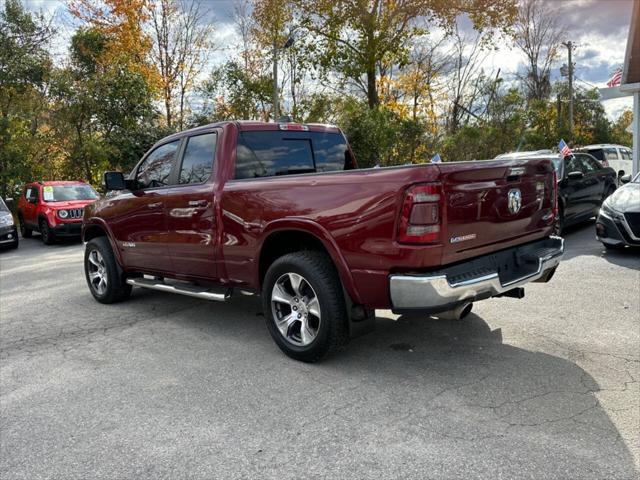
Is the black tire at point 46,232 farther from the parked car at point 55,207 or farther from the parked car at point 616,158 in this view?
the parked car at point 616,158

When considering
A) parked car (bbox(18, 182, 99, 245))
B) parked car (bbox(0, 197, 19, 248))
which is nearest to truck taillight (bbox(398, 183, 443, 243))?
parked car (bbox(18, 182, 99, 245))

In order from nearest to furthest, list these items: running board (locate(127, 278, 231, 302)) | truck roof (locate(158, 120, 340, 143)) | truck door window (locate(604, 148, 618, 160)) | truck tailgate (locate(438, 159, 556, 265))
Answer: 1. truck tailgate (locate(438, 159, 556, 265))
2. running board (locate(127, 278, 231, 302))
3. truck roof (locate(158, 120, 340, 143))
4. truck door window (locate(604, 148, 618, 160))

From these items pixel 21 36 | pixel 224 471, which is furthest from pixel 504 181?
pixel 21 36

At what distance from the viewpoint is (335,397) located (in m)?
3.41

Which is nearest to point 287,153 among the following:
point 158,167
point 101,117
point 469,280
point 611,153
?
point 158,167

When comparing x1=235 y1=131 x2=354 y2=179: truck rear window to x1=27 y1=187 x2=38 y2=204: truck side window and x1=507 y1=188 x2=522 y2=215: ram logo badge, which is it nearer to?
x1=507 y1=188 x2=522 y2=215: ram logo badge

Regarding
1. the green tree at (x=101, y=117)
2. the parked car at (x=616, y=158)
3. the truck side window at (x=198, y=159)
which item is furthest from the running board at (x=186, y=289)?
the parked car at (x=616, y=158)

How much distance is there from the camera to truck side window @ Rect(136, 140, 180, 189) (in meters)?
5.33

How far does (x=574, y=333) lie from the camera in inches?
174

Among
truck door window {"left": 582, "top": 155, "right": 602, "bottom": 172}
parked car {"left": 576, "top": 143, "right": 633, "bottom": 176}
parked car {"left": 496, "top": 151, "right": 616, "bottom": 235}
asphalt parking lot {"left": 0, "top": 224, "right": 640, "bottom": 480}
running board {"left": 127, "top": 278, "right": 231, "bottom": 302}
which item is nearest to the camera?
asphalt parking lot {"left": 0, "top": 224, "right": 640, "bottom": 480}

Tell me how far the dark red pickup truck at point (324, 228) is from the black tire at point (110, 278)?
556 mm

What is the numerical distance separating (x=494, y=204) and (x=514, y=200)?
0.29 m

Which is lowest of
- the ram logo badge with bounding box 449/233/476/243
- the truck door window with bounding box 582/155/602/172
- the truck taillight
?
the ram logo badge with bounding box 449/233/476/243

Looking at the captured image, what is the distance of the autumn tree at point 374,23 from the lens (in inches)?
859
